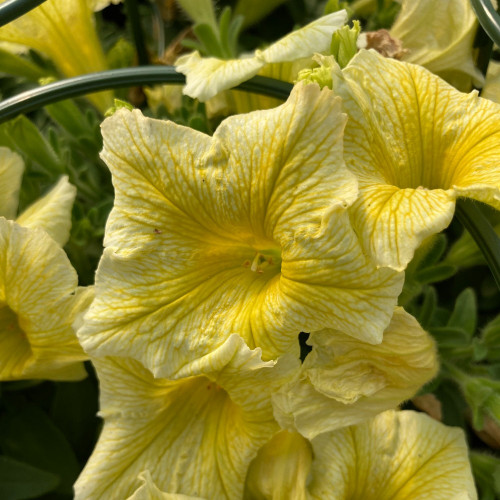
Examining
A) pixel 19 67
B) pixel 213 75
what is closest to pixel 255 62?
pixel 213 75

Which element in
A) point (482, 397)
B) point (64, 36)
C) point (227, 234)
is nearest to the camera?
point (227, 234)

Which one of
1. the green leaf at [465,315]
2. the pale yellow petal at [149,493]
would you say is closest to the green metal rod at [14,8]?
the pale yellow petal at [149,493]

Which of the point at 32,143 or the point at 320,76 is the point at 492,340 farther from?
the point at 32,143

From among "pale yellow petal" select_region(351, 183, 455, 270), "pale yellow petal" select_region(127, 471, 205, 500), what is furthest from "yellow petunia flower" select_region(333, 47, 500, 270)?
"pale yellow petal" select_region(127, 471, 205, 500)

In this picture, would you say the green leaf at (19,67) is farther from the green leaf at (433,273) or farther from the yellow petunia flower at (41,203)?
the green leaf at (433,273)

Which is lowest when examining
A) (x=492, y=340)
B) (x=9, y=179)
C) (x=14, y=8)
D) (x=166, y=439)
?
(x=492, y=340)

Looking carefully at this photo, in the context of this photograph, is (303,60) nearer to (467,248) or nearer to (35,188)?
(467,248)
